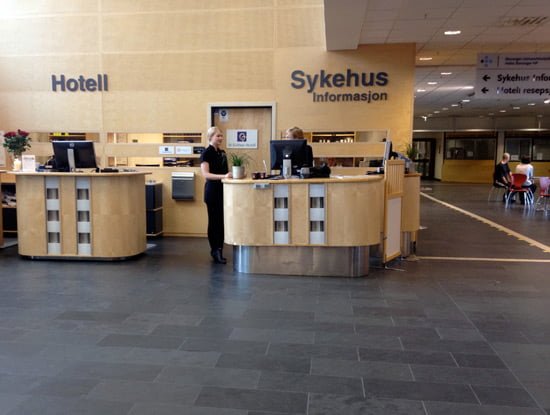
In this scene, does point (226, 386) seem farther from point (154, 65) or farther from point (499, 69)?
point (499, 69)

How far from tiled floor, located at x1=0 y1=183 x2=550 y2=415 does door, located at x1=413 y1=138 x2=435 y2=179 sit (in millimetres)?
22011

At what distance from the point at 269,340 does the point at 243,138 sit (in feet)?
16.4

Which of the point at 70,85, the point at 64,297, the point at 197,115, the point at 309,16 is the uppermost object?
the point at 309,16

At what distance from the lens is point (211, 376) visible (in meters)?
2.93

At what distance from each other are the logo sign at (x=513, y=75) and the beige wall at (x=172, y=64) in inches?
61.8

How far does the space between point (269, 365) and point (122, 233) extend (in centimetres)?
359

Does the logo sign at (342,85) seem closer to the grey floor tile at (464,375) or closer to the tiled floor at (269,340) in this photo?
the tiled floor at (269,340)

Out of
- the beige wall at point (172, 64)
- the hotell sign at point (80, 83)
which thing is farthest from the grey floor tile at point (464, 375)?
the hotell sign at point (80, 83)

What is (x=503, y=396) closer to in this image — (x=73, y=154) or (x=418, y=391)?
(x=418, y=391)

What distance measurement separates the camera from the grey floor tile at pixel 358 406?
252 cm

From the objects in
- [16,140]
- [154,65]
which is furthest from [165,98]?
[16,140]

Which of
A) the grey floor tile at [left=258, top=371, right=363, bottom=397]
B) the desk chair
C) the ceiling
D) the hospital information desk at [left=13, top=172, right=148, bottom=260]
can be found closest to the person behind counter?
the hospital information desk at [left=13, top=172, right=148, bottom=260]

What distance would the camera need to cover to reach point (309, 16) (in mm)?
7625

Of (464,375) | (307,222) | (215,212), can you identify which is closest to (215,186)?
(215,212)
